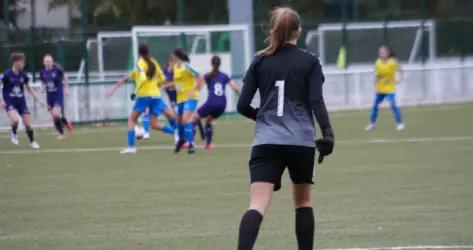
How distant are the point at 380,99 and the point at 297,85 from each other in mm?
18298

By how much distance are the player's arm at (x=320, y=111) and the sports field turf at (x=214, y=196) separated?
199cm

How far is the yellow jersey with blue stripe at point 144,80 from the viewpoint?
19.8m

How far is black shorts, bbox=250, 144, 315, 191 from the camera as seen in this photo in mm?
7477

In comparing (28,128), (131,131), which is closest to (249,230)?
(131,131)

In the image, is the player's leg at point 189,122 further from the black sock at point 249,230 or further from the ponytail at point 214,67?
the black sock at point 249,230

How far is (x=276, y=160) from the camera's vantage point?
751 centimetres

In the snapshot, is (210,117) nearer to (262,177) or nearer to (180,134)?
(180,134)

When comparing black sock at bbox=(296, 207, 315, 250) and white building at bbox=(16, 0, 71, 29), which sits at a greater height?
white building at bbox=(16, 0, 71, 29)

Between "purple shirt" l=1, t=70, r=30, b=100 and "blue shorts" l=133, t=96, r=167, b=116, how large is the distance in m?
3.33

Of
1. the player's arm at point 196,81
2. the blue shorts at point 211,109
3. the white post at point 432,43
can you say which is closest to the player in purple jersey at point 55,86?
the player's arm at point 196,81

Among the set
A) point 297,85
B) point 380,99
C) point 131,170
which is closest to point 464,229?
point 297,85

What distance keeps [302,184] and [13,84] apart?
51.3ft

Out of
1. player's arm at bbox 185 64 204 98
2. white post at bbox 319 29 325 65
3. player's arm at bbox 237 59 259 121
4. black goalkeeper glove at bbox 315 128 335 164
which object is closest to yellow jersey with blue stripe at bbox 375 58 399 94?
player's arm at bbox 185 64 204 98

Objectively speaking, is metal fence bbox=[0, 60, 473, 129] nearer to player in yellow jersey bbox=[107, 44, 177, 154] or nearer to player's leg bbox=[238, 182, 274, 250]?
player in yellow jersey bbox=[107, 44, 177, 154]
